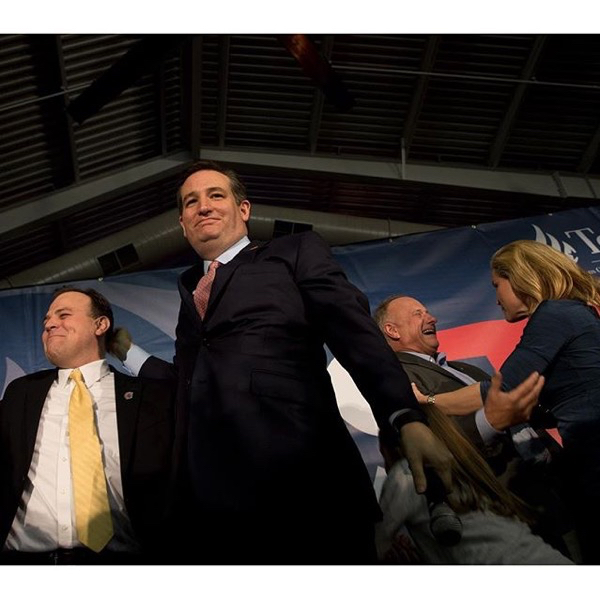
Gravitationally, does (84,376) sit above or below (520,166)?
below

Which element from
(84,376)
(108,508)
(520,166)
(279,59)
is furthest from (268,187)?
(108,508)

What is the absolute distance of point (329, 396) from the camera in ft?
10.1

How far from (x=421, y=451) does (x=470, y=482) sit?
20.9 inches

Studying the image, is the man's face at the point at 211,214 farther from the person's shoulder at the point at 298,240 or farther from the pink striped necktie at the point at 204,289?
the person's shoulder at the point at 298,240

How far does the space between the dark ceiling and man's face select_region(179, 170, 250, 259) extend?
2.08m

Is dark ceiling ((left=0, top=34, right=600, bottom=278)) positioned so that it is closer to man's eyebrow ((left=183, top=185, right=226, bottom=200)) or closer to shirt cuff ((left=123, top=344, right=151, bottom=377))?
man's eyebrow ((left=183, top=185, right=226, bottom=200))

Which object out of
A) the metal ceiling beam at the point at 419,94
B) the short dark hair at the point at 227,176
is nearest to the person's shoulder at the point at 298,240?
the short dark hair at the point at 227,176

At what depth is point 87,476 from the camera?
321cm

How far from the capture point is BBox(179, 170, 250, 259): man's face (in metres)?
3.59

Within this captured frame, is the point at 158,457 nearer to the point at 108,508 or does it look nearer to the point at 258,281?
the point at 108,508

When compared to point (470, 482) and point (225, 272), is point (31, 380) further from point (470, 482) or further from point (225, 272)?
point (470, 482)

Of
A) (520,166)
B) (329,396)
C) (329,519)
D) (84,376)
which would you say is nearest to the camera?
(329,519)

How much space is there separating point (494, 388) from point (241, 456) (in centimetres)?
114

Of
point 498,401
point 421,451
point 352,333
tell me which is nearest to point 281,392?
point 352,333
